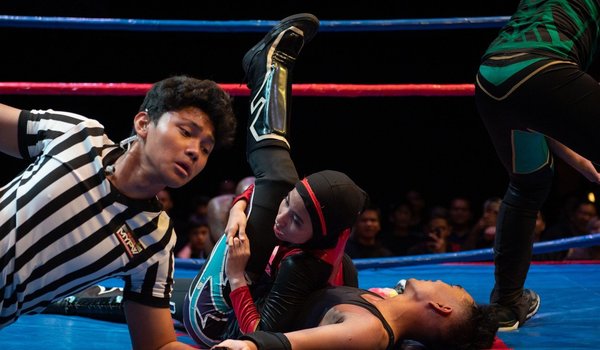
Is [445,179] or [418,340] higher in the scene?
[418,340]

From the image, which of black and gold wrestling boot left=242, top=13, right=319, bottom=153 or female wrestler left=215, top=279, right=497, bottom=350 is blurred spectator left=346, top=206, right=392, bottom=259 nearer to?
black and gold wrestling boot left=242, top=13, right=319, bottom=153

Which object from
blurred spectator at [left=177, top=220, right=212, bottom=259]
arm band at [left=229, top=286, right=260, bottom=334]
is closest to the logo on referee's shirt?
arm band at [left=229, top=286, right=260, bottom=334]

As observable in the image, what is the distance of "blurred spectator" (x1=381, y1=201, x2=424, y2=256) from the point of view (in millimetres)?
4641

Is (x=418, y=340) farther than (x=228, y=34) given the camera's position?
No

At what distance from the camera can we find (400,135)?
552cm

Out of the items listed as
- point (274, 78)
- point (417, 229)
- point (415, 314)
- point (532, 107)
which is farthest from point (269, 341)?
point (417, 229)

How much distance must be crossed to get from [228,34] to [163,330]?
3.85 m

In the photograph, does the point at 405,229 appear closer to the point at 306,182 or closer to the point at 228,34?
the point at 228,34

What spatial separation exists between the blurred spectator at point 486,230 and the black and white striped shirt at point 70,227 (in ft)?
9.76

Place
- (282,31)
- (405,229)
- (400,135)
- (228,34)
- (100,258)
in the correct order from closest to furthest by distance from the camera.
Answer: (100,258), (282,31), (405,229), (228,34), (400,135)

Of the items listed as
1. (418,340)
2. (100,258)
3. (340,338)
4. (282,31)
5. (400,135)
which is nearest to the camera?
(100,258)

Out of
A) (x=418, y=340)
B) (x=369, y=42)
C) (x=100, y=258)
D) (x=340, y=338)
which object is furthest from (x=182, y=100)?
(x=369, y=42)

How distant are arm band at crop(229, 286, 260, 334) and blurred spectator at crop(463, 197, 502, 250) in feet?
8.57

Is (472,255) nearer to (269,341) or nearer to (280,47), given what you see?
(280,47)
